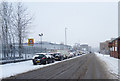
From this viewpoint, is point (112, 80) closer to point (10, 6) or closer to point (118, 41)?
point (10, 6)

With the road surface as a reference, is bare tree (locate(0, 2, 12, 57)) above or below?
above

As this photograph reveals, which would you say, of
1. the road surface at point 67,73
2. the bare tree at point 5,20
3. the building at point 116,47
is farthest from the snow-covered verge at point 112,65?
the bare tree at point 5,20

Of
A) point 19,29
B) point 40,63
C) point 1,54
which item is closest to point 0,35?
point 19,29

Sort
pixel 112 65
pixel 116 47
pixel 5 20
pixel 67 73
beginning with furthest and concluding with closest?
pixel 116 47, pixel 5 20, pixel 112 65, pixel 67 73

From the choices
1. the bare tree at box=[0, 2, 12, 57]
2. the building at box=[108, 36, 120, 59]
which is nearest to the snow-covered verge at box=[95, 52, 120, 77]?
the building at box=[108, 36, 120, 59]

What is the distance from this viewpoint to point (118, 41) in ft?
132

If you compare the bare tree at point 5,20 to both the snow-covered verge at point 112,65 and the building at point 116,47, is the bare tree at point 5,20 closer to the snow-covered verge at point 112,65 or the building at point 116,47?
the snow-covered verge at point 112,65

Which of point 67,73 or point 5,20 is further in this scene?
point 5,20

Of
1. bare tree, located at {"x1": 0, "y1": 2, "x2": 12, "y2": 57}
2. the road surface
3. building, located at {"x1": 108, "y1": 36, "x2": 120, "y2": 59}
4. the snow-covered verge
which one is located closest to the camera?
the road surface

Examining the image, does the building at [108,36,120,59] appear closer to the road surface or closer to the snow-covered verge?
the snow-covered verge

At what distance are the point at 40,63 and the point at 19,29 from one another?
1179 cm

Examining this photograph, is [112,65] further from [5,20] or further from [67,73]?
[5,20]

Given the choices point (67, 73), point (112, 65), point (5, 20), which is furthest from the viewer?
point (5, 20)

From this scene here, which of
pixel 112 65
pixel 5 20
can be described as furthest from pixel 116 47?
pixel 5 20
